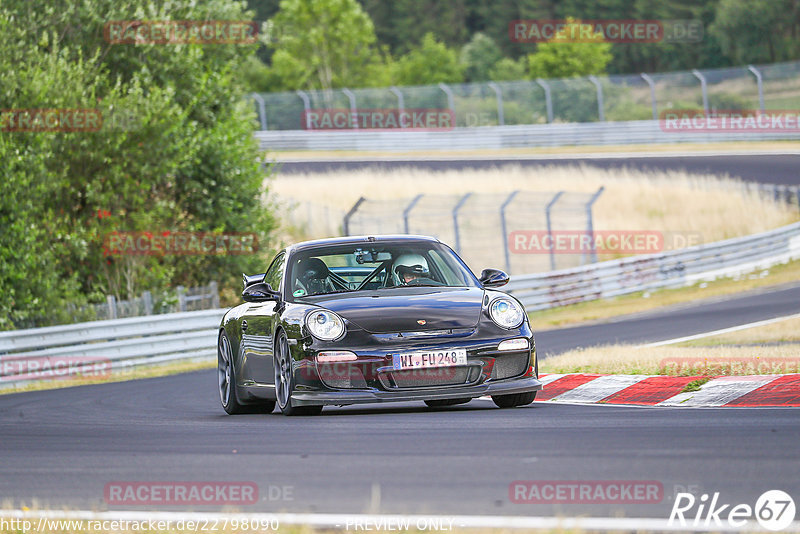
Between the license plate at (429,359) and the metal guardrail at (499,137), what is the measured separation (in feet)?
132

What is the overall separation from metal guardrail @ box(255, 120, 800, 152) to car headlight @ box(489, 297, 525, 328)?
130 ft

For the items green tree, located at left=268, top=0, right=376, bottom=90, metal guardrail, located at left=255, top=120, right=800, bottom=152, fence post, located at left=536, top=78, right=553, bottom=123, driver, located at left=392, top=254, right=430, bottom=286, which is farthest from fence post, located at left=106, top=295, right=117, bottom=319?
green tree, located at left=268, top=0, right=376, bottom=90

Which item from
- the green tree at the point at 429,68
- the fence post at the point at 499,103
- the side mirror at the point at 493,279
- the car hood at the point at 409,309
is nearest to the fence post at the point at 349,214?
the side mirror at the point at 493,279

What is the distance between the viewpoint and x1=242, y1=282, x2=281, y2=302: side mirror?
10102 mm

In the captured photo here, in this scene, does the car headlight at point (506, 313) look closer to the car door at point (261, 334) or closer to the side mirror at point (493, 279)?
the side mirror at point (493, 279)

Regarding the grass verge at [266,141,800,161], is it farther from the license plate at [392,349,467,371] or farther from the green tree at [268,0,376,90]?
the license plate at [392,349,467,371]

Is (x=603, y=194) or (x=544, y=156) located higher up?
(x=544, y=156)

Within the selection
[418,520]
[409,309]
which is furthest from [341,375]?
[418,520]

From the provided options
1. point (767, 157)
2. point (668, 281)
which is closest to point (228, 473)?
point (668, 281)

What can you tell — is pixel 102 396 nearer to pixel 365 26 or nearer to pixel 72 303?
pixel 72 303

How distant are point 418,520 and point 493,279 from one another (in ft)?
16.9

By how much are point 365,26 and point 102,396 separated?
69.1m

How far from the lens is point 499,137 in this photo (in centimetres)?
5166

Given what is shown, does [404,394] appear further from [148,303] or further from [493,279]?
[148,303]
